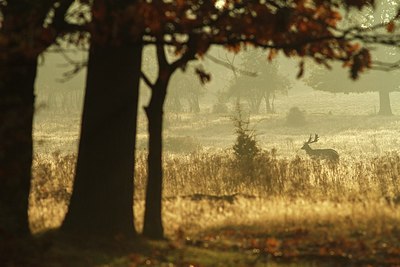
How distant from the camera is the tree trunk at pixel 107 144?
31.9 feet

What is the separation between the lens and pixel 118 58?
978cm

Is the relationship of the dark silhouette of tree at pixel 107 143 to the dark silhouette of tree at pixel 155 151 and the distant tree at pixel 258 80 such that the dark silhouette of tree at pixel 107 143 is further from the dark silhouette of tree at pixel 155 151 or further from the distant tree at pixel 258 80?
the distant tree at pixel 258 80

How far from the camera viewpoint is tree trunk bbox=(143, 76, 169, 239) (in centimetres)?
1015

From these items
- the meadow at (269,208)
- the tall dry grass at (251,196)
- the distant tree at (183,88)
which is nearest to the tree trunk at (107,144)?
the meadow at (269,208)

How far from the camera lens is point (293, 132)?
2073 inches

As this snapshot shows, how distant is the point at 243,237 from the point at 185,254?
1.49m

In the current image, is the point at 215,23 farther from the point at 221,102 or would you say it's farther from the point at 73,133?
the point at 221,102

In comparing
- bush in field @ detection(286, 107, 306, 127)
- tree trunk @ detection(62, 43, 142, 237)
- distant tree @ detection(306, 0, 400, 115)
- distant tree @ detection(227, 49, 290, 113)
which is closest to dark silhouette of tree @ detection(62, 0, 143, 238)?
tree trunk @ detection(62, 43, 142, 237)

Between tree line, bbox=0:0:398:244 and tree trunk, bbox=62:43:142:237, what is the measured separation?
1 cm

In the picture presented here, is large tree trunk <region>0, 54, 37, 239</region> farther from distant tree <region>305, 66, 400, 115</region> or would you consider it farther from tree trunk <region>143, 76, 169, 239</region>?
distant tree <region>305, 66, 400, 115</region>

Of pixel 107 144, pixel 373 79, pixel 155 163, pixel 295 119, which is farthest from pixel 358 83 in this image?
pixel 107 144

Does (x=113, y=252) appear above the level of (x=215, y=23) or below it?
below

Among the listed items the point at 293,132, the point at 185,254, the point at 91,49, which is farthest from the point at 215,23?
the point at 293,132

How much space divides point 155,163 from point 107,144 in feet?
2.77
